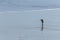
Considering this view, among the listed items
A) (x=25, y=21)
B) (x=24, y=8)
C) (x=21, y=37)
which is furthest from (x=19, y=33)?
(x=24, y=8)

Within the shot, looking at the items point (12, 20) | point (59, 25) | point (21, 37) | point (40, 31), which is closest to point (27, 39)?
point (21, 37)

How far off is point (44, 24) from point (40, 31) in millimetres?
98

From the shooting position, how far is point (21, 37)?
1358mm

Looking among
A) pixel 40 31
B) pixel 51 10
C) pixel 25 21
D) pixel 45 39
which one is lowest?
pixel 45 39

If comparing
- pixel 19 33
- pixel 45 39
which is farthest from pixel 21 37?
pixel 45 39

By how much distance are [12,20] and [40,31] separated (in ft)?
1.20

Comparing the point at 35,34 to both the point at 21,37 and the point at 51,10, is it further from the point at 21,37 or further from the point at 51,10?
the point at 51,10

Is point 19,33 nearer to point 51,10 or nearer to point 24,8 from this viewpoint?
point 24,8

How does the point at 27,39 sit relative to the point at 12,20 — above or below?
below

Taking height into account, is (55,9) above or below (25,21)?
above

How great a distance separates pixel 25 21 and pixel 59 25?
1.38 feet

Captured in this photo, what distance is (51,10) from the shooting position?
1.35 meters

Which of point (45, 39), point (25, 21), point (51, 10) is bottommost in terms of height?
point (45, 39)

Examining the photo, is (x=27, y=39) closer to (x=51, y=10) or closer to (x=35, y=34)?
(x=35, y=34)
